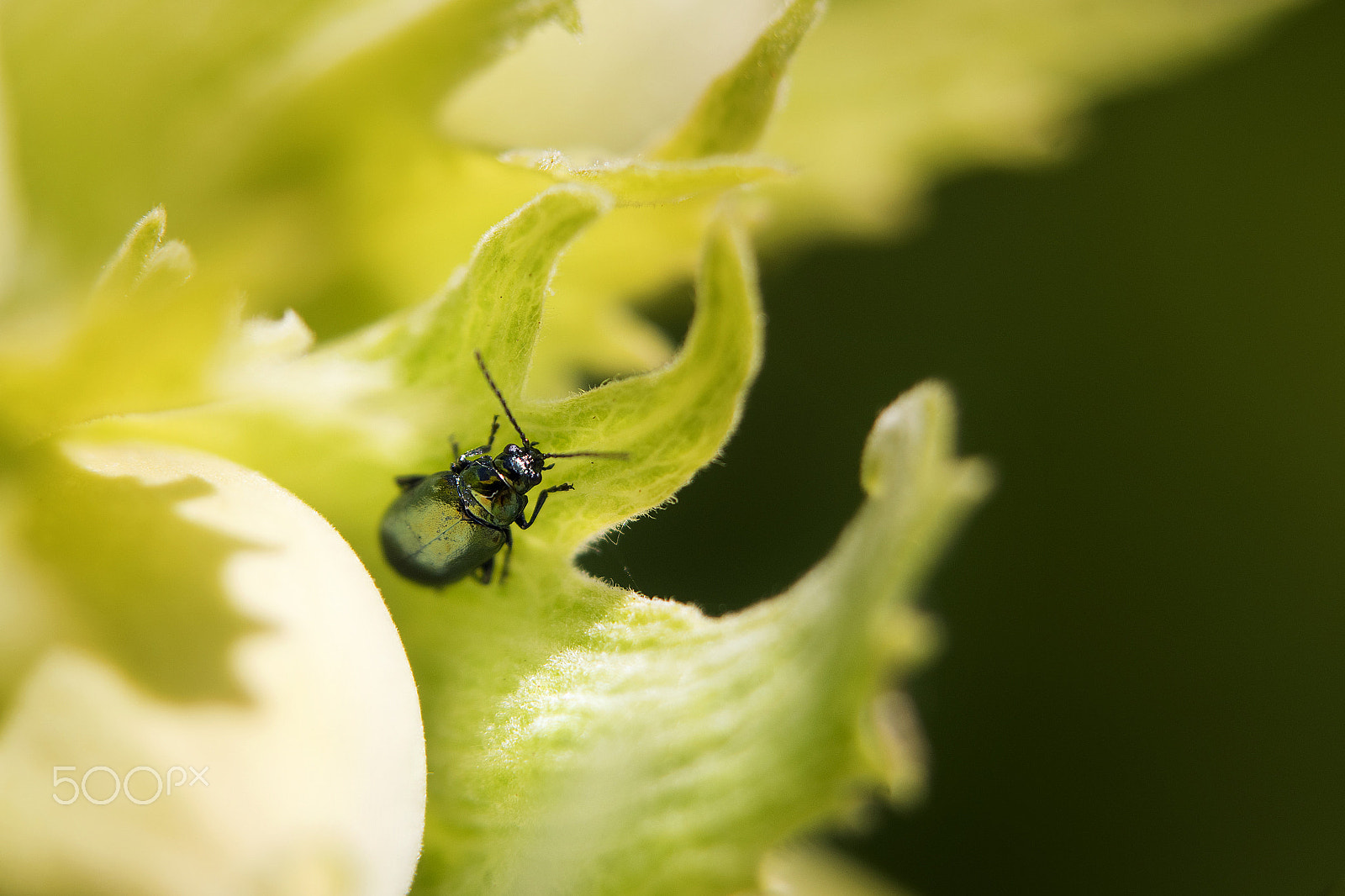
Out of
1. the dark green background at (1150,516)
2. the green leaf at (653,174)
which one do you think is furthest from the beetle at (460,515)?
the dark green background at (1150,516)

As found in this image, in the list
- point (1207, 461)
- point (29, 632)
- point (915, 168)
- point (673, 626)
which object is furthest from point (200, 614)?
point (1207, 461)

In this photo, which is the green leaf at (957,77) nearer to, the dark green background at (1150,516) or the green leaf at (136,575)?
the dark green background at (1150,516)

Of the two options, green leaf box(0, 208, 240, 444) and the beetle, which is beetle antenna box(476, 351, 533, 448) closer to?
the beetle

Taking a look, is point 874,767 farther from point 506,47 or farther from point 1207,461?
point 1207,461

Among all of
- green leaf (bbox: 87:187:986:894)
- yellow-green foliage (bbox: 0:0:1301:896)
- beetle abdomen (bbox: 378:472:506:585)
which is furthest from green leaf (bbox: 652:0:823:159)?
beetle abdomen (bbox: 378:472:506:585)

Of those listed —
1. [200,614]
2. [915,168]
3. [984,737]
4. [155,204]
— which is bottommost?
[200,614]

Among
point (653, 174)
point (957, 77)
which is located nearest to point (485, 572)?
point (653, 174)

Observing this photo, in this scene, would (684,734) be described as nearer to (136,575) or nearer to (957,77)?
(136,575)
